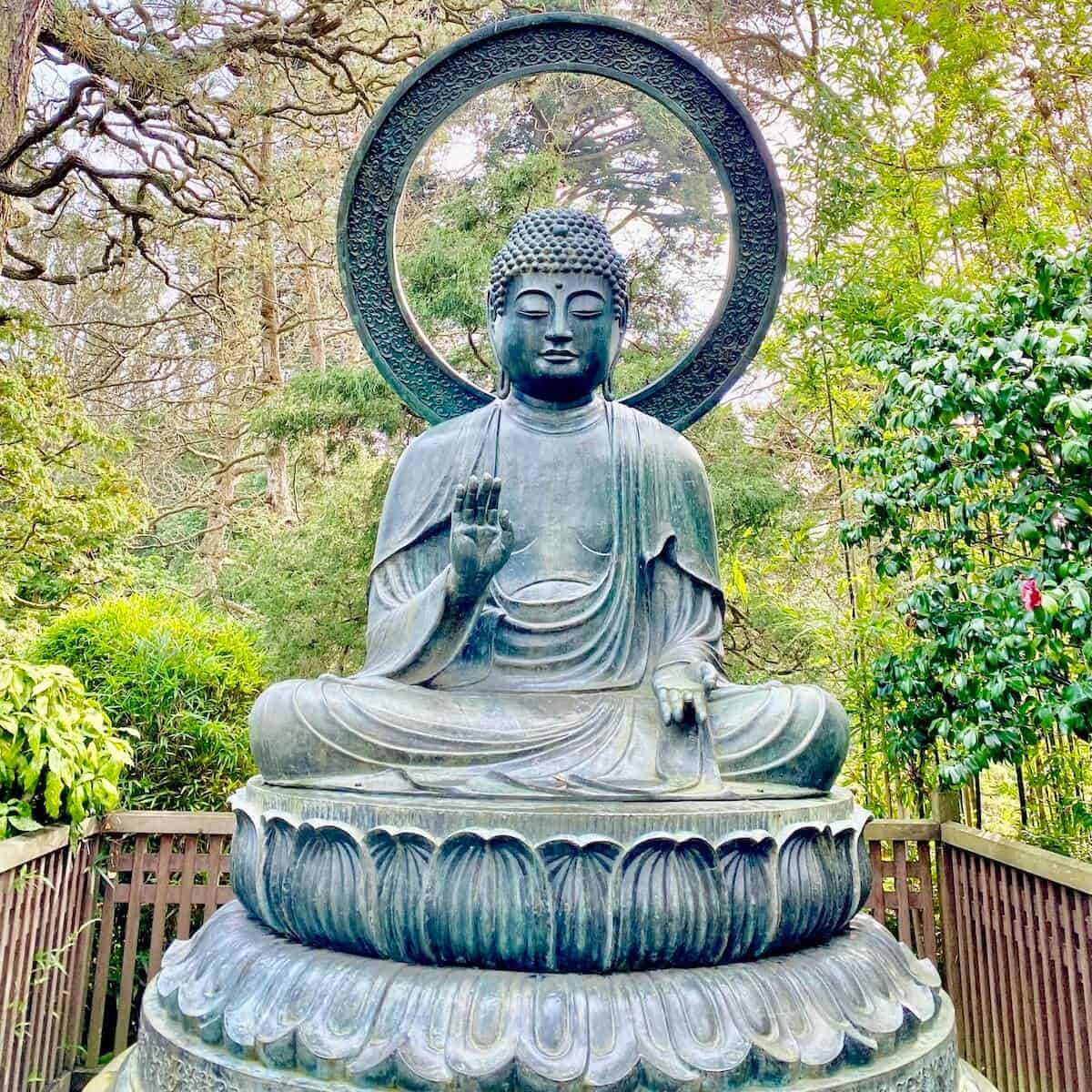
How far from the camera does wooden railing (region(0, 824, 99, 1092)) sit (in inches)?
Result: 154

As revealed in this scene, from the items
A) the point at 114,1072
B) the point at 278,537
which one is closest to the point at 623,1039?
the point at 114,1072

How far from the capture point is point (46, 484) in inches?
269

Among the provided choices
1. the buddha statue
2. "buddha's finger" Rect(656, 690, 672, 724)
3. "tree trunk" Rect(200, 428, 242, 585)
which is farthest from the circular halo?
"tree trunk" Rect(200, 428, 242, 585)

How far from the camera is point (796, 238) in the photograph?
6.15m

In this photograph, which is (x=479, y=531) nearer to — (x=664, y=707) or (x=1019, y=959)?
(x=664, y=707)

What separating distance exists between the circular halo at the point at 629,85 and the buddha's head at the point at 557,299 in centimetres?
48

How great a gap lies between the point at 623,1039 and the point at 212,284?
9247 mm

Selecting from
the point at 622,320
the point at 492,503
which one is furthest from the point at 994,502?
the point at 492,503

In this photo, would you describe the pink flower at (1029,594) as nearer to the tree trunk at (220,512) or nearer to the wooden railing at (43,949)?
the wooden railing at (43,949)

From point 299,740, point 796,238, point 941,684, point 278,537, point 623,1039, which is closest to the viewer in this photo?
point 623,1039

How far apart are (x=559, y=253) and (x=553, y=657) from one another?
1363 mm

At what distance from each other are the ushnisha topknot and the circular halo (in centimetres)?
50

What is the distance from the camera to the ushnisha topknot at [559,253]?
11.3 ft

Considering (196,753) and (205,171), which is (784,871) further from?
(205,171)
